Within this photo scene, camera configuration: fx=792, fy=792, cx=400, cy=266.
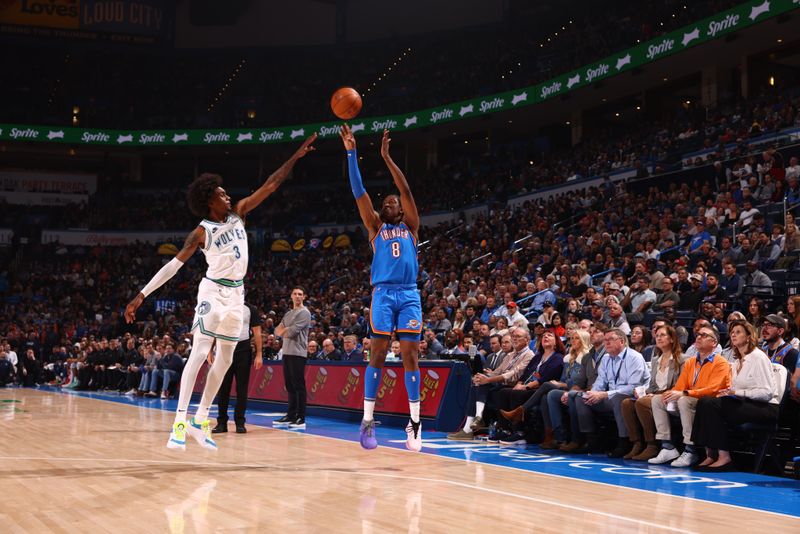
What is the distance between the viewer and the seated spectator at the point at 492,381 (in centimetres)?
967

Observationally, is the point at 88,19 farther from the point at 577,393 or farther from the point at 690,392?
the point at 690,392

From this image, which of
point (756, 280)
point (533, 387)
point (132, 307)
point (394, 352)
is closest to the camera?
point (132, 307)

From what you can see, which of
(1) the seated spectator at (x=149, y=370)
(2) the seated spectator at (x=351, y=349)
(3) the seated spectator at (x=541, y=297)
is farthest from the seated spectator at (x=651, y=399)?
(1) the seated spectator at (x=149, y=370)

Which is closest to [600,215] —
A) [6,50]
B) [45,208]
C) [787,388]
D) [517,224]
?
[517,224]

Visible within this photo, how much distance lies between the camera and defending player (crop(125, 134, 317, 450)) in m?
6.53

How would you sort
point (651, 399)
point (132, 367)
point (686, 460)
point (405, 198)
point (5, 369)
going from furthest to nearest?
point (5, 369)
point (132, 367)
point (651, 399)
point (686, 460)
point (405, 198)

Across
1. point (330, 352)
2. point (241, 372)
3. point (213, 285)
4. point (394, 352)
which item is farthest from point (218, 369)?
point (330, 352)

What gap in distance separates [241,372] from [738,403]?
5.95 meters

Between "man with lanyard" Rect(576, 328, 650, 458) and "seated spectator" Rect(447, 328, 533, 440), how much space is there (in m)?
1.36

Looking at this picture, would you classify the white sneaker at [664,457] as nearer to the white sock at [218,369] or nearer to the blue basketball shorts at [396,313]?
the blue basketball shorts at [396,313]

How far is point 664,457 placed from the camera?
24.6ft

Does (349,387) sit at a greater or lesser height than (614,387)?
lesser

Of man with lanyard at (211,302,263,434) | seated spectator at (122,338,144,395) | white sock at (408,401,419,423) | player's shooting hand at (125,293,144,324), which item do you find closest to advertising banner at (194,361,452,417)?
man with lanyard at (211,302,263,434)

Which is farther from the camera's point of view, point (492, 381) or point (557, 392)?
point (492, 381)
